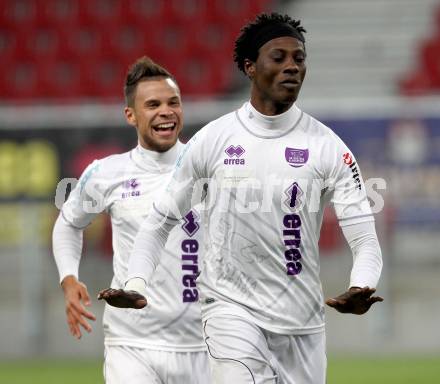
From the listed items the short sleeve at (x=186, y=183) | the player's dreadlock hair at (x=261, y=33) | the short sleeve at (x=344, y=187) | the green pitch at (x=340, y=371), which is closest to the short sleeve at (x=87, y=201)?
the short sleeve at (x=186, y=183)

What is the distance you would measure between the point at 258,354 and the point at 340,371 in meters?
6.80

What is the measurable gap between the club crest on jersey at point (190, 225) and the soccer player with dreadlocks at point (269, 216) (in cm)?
84

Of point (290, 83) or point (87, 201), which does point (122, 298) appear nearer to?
point (290, 83)

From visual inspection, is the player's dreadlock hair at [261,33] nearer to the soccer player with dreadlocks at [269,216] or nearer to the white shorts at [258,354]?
the soccer player with dreadlocks at [269,216]

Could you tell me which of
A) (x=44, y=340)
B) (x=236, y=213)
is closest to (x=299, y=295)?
(x=236, y=213)

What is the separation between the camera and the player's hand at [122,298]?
4.65m

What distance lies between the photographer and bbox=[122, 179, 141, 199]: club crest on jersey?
611cm

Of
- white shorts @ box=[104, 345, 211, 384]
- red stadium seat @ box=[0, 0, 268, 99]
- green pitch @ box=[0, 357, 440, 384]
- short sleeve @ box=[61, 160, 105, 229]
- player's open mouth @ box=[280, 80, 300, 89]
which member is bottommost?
green pitch @ box=[0, 357, 440, 384]

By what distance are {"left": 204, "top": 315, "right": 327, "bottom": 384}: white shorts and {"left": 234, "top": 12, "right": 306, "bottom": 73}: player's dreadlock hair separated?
115 centimetres

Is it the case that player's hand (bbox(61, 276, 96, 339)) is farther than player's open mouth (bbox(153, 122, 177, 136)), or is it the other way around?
player's open mouth (bbox(153, 122, 177, 136))

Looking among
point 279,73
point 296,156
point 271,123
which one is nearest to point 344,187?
point 296,156

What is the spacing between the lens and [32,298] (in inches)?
519

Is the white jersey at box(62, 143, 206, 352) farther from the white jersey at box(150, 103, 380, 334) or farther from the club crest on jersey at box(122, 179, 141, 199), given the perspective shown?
the white jersey at box(150, 103, 380, 334)

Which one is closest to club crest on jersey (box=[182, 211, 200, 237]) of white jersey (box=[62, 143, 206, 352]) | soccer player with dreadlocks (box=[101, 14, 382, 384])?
white jersey (box=[62, 143, 206, 352])
